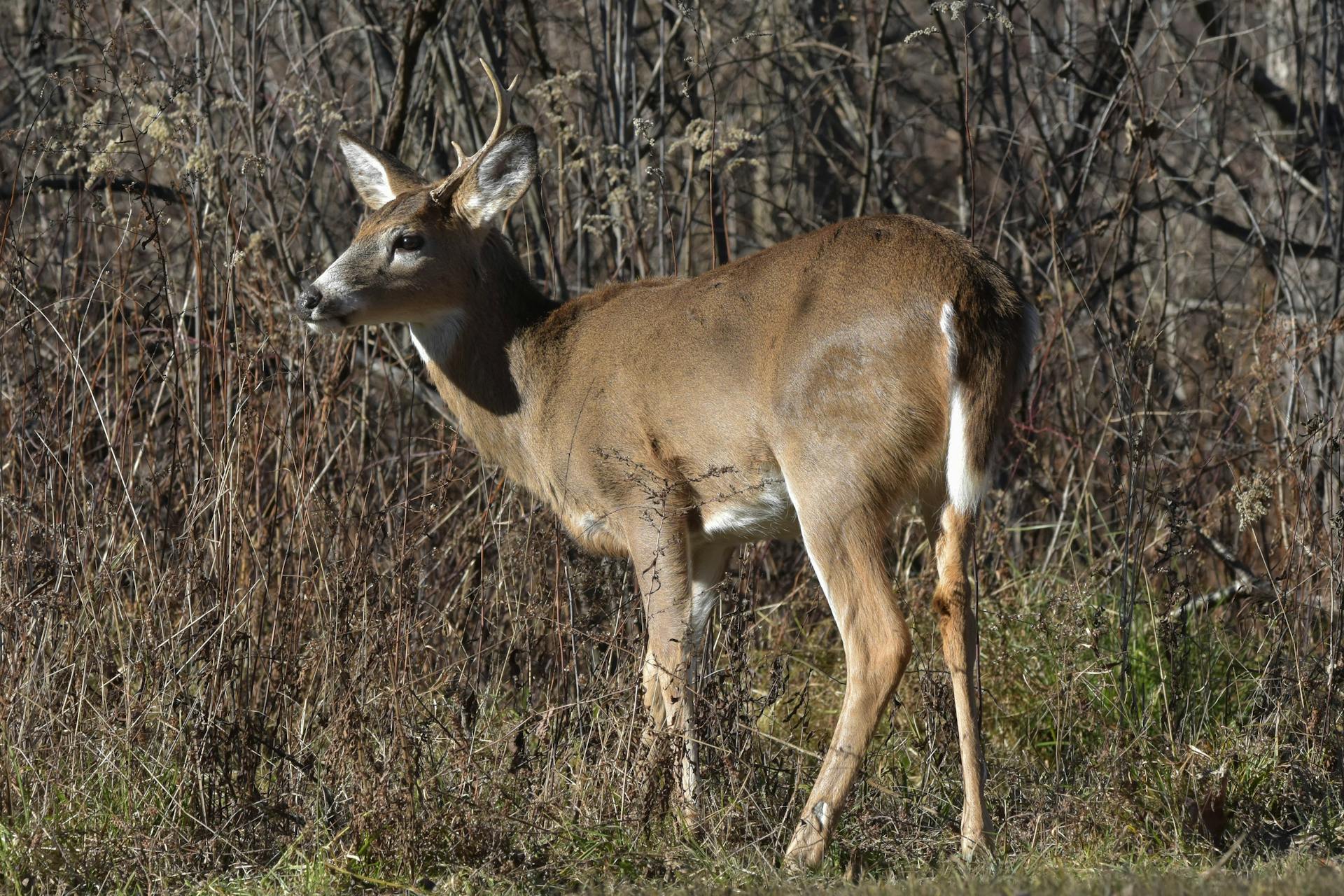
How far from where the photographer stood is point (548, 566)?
18.1 feet

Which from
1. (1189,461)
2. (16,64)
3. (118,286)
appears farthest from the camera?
(16,64)

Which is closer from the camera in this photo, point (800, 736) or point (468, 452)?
point (800, 736)

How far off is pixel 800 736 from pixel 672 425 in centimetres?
118

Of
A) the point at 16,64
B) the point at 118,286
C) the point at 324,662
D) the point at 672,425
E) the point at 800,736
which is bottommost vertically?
the point at 800,736

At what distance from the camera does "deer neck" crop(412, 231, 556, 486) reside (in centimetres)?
530

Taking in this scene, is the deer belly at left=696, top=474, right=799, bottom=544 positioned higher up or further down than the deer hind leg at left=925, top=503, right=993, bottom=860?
higher up

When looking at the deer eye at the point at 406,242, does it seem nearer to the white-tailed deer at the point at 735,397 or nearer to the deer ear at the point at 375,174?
the white-tailed deer at the point at 735,397

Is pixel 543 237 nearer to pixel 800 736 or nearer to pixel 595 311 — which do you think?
pixel 595 311

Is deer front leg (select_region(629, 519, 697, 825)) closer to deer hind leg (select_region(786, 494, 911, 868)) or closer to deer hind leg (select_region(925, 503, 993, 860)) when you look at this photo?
deer hind leg (select_region(786, 494, 911, 868))

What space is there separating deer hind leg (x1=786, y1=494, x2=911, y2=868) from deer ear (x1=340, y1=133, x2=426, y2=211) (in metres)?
2.25

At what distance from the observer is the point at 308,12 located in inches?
292

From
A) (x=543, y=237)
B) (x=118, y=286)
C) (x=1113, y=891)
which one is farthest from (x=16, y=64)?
(x=1113, y=891)

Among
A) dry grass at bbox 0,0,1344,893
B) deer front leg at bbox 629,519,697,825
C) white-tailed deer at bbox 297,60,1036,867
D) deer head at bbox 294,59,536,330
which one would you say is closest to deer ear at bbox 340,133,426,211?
white-tailed deer at bbox 297,60,1036,867

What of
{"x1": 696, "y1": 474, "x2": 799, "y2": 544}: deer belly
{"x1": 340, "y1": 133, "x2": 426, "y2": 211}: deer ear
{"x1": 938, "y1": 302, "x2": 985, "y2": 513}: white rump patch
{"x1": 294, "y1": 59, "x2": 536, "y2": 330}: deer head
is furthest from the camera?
{"x1": 340, "y1": 133, "x2": 426, "y2": 211}: deer ear
